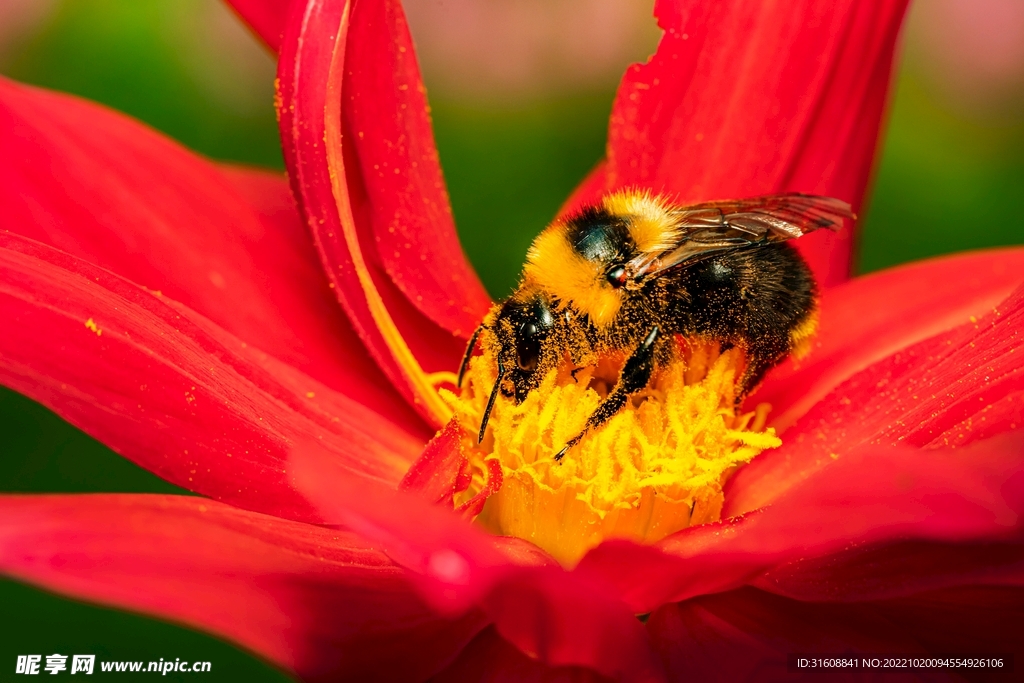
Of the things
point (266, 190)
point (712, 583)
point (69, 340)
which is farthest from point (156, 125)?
point (712, 583)

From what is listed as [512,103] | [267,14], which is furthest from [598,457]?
[512,103]

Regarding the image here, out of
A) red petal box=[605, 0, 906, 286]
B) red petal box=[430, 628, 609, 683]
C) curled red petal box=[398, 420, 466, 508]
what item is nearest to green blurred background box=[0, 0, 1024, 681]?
red petal box=[605, 0, 906, 286]

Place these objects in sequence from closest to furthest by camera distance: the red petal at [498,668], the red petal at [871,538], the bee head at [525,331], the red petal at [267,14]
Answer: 1. the red petal at [871,538]
2. the red petal at [498,668]
3. the bee head at [525,331]
4. the red petal at [267,14]

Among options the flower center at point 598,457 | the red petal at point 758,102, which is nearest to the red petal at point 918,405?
the flower center at point 598,457

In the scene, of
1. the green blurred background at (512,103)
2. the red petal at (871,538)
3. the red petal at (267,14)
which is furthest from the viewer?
the green blurred background at (512,103)

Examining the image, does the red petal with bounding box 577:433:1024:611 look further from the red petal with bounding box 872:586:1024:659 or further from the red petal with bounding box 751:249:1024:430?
the red petal with bounding box 751:249:1024:430

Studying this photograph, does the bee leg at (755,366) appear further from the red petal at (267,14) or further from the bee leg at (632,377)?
the red petal at (267,14)

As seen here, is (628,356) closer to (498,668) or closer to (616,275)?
(616,275)
